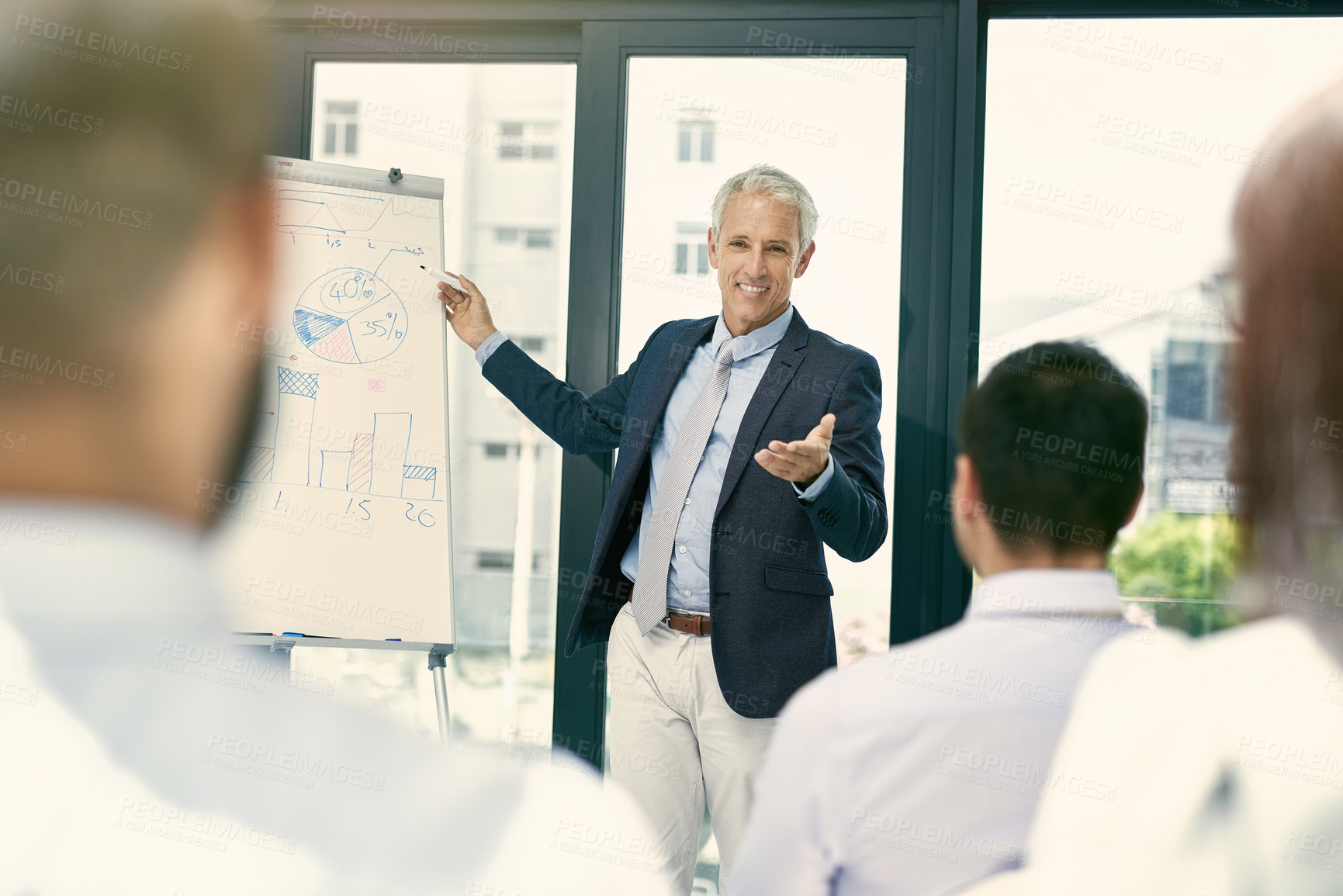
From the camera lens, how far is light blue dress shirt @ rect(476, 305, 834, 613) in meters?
2.07

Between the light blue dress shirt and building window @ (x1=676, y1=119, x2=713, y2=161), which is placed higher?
building window @ (x1=676, y1=119, x2=713, y2=161)

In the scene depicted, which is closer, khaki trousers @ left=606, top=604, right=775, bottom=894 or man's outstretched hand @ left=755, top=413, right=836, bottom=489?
man's outstretched hand @ left=755, top=413, right=836, bottom=489

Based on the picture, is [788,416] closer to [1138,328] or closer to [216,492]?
[1138,328]

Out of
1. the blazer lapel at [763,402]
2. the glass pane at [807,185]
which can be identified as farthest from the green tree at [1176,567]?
the blazer lapel at [763,402]

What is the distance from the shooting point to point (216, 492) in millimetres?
425

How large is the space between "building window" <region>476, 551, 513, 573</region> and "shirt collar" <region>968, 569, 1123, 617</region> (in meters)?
1.84

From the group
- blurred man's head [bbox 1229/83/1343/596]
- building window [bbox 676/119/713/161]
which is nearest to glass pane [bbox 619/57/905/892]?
building window [bbox 676/119/713/161]

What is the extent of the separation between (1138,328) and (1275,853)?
2.24m

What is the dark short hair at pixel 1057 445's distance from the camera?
3.18 ft

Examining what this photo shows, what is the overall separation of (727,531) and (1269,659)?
1519mm

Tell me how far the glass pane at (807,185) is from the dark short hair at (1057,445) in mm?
1449

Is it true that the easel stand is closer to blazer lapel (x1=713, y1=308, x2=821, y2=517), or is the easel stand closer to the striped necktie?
the striped necktie

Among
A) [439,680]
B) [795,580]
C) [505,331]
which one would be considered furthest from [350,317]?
[795,580]

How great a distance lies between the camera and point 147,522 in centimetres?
43
